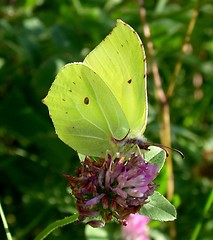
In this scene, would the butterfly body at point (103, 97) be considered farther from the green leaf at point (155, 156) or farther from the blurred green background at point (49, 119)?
the blurred green background at point (49, 119)

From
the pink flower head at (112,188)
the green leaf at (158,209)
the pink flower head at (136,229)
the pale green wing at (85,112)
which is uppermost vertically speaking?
the pale green wing at (85,112)

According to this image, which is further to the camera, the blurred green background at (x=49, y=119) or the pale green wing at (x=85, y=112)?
the blurred green background at (x=49, y=119)

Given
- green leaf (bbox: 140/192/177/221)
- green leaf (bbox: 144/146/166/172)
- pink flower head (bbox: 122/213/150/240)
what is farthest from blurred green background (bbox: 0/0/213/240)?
green leaf (bbox: 140/192/177/221)

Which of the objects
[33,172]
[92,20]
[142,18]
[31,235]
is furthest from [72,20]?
[31,235]

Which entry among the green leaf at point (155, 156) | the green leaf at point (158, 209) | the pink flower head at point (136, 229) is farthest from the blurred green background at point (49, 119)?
the green leaf at point (158, 209)

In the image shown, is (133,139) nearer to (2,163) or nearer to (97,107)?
(97,107)

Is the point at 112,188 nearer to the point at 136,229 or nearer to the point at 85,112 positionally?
the point at 85,112
